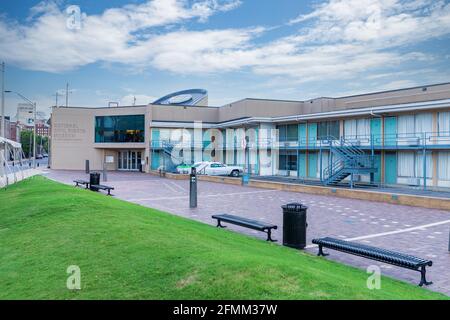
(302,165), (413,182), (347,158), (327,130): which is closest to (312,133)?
(327,130)

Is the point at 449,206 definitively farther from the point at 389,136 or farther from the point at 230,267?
the point at 230,267

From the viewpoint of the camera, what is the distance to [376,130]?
28.6 metres

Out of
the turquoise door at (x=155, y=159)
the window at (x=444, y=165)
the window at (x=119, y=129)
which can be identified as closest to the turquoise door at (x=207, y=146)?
the turquoise door at (x=155, y=159)

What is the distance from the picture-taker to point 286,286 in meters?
4.80

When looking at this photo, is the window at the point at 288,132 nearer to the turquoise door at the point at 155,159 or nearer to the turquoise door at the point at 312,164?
the turquoise door at the point at 312,164

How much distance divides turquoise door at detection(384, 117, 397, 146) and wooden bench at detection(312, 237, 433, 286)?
2037cm

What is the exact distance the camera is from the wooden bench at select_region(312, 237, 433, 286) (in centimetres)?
709

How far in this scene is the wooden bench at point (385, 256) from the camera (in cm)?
709

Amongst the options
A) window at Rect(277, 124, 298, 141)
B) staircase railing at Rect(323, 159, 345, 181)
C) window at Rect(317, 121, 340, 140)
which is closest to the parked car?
window at Rect(277, 124, 298, 141)

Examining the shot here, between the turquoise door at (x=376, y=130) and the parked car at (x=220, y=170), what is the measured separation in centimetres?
1406

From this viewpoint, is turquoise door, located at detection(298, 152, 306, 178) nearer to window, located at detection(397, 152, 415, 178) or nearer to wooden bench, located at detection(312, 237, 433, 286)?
window, located at detection(397, 152, 415, 178)
